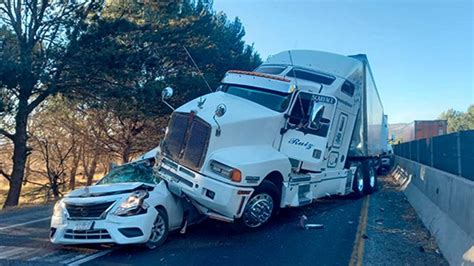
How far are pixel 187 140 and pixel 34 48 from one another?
464 inches

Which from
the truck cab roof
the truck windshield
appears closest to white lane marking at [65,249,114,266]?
the truck windshield

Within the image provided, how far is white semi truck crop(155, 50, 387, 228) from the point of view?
26.5 feet

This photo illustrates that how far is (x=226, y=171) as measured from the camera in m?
7.97

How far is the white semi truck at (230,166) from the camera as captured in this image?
7.16 meters

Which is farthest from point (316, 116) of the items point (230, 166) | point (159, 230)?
→ point (159, 230)

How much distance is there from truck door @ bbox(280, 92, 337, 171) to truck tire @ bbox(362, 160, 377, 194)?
504 cm

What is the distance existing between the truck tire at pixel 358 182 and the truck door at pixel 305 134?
3663 mm

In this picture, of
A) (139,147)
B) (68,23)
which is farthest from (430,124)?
(68,23)

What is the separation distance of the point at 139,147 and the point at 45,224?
1605 cm

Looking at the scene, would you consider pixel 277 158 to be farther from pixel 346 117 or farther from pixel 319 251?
pixel 346 117

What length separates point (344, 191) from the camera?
12.1m

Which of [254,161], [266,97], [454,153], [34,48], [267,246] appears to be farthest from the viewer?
[34,48]

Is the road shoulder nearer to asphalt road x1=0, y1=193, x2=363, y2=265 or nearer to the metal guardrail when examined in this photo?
asphalt road x1=0, y1=193, x2=363, y2=265

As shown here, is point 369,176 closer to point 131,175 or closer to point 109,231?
point 131,175
